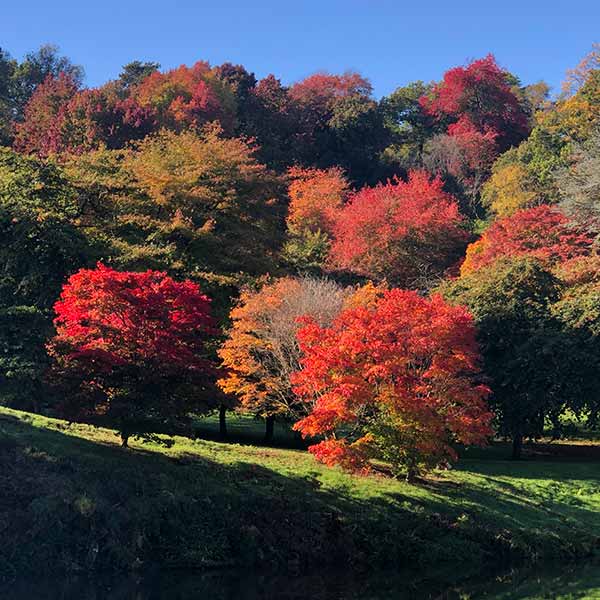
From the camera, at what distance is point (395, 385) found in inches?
925

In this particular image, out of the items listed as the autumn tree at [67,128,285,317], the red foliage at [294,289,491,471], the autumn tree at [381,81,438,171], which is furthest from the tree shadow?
the autumn tree at [381,81,438,171]

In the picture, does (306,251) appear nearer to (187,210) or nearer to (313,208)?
(313,208)

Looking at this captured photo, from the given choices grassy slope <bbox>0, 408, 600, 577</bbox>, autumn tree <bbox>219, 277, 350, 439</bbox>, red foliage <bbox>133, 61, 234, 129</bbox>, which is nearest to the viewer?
grassy slope <bbox>0, 408, 600, 577</bbox>

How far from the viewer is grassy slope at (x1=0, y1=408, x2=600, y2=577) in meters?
17.4

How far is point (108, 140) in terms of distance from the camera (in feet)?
184

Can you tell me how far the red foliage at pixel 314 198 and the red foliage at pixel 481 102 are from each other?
2159 centimetres

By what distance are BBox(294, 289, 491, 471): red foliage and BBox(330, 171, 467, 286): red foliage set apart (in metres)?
24.6

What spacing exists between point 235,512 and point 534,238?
30527 millimetres

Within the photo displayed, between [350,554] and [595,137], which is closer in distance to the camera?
[350,554]

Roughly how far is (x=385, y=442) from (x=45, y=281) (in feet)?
49.8

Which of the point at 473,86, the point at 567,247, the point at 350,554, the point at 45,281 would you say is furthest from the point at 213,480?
the point at 473,86

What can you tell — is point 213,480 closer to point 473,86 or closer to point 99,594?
point 99,594

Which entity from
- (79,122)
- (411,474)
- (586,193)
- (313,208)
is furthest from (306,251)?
(411,474)

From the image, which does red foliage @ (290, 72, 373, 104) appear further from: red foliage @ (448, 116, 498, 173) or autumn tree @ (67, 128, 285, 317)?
autumn tree @ (67, 128, 285, 317)
